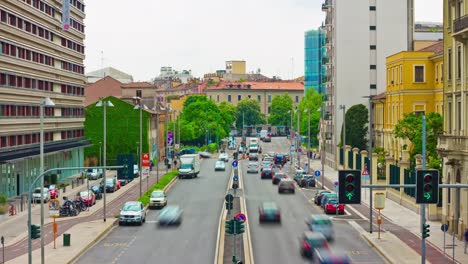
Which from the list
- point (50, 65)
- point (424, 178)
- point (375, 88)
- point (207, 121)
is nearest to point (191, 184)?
point (50, 65)

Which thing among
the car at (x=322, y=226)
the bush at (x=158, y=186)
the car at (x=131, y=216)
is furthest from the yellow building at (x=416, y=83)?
the car at (x=322, y=226)

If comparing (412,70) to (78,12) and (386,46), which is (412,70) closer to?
(386,46)

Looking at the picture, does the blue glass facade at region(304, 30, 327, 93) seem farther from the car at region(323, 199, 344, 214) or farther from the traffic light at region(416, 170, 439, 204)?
the traffic light at region(416, 170, 439, 204)

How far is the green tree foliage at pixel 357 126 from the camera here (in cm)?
10744

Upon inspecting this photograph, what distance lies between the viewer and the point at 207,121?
171750 mm

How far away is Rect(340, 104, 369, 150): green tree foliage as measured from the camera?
352 feet

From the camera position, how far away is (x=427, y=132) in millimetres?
69250

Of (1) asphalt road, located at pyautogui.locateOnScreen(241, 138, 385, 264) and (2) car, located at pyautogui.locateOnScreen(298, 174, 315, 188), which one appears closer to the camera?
(1) asphalt road, located at pyautogui.locateOnScreen(241, 138, 385, 264)

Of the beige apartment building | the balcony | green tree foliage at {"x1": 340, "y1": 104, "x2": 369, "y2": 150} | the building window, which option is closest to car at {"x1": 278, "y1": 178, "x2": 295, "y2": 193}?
the building window

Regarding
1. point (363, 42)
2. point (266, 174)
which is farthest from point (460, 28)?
point (363, 42)

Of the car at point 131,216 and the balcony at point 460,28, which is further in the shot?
the car at point 131,216

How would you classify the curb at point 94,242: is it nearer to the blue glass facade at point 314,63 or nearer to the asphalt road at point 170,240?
the asphalt road at point 170,240

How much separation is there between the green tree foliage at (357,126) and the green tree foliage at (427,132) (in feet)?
93.8

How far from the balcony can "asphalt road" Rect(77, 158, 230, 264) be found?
18.3 m
